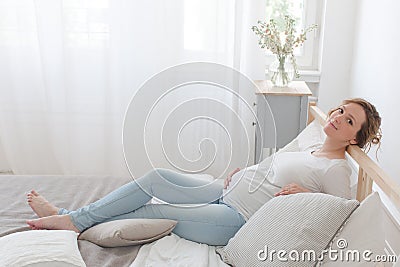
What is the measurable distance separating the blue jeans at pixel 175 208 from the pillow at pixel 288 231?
0.12 meters

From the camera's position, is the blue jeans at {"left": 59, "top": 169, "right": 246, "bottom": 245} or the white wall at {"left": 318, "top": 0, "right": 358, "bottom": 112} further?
the white wall at {"left": 318, "top": 0, "right": 358, "bottom": 112}

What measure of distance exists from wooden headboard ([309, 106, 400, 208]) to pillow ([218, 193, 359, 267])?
0.33 ft

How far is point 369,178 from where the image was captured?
1.62 metres

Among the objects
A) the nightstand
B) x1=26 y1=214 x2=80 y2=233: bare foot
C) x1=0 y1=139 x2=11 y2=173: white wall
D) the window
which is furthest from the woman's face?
x1=0 y1=139 x2=11 y2=173: white wall

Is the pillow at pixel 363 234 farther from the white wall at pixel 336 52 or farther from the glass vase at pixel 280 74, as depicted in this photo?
the white wall at pixel 336 52

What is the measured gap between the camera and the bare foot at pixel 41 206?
1.90m

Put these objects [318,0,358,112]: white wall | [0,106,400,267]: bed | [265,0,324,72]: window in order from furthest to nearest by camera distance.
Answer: [265,0,324,72]: window → [318,0,358,112]: white wall → [0,106,400,267]: bed

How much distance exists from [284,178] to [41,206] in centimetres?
87

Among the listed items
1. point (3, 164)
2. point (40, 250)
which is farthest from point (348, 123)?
point (3, 164)

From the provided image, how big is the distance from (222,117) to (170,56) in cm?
45

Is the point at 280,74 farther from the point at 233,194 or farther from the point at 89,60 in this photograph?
the point at 89,60

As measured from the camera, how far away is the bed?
5.00 ft

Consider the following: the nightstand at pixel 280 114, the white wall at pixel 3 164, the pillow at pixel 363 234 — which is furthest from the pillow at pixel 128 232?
the white wall at pixel 3 164

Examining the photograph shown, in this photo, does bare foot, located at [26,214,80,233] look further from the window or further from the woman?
the window
